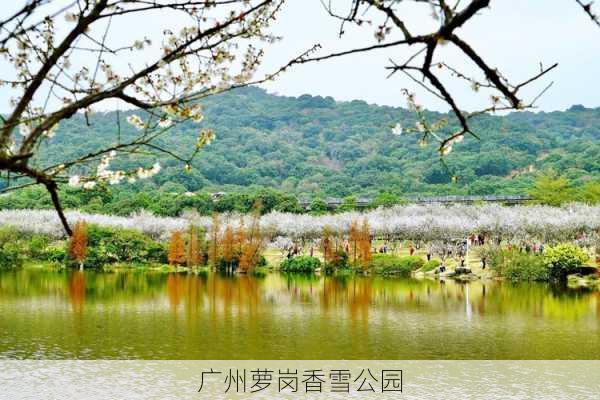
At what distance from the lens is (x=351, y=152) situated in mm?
101750

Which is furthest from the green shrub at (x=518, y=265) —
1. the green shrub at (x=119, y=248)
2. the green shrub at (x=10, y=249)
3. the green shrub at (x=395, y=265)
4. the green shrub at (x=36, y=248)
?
the green shrub at (x=10, y=249)

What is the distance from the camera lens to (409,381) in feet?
40.4

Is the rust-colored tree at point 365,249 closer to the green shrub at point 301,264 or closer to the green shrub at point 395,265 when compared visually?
the green shrub at point 395,265

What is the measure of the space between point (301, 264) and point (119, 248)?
32.0ft

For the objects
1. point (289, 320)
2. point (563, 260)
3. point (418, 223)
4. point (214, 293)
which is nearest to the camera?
point (289, 320)

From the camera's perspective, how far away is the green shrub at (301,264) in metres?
36.4

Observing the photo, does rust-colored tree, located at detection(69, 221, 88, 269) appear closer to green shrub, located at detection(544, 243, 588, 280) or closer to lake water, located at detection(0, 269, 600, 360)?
lake water, located at detection(0, 269, 600, 360)

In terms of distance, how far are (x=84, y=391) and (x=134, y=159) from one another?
54538mm

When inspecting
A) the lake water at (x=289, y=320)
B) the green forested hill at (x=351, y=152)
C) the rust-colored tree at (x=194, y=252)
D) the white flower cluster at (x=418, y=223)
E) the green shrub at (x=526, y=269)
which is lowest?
the lake water at (x=289, y=320)

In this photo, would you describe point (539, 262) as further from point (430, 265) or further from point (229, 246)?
point (229, 246)

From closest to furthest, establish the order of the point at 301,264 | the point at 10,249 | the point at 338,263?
the point at 338,263
the point at 10,249
the point at 301,264

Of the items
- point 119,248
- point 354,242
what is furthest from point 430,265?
point 119,248

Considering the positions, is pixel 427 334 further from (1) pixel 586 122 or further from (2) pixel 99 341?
(1) pixel 586 122

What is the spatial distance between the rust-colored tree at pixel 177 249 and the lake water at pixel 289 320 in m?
7.04
